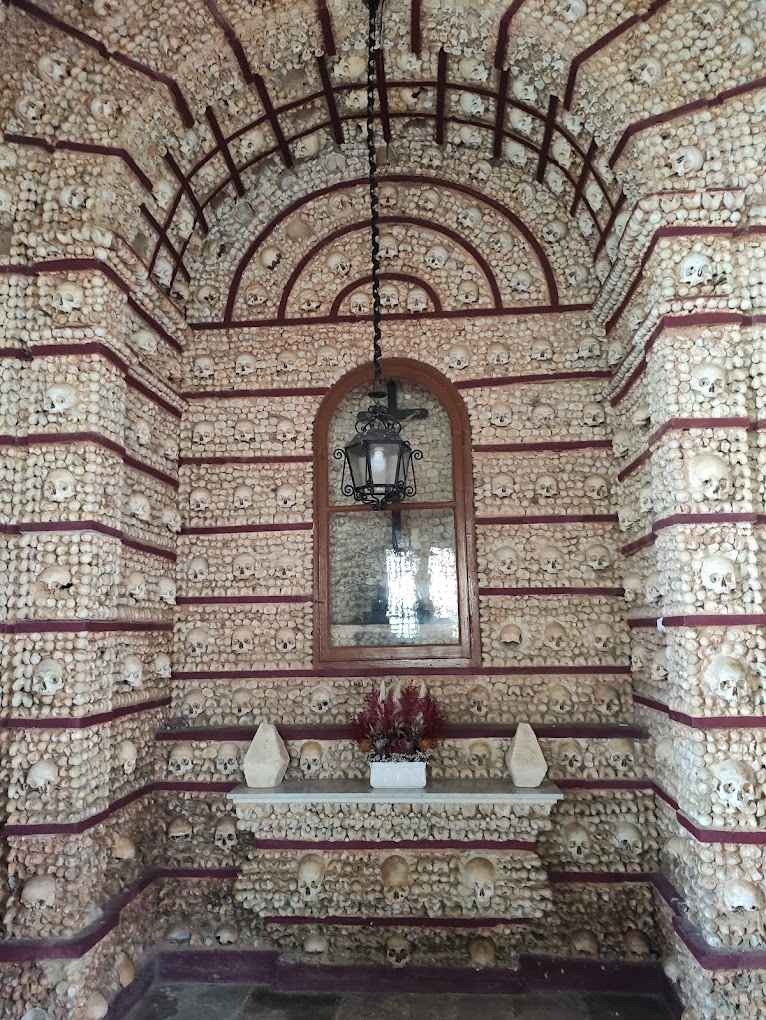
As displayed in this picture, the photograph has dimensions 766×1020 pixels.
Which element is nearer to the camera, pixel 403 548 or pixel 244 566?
pixel 244 566

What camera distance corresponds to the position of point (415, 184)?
5.86 metres

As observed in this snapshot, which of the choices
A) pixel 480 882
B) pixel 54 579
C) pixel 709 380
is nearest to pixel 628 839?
pixel 480 882

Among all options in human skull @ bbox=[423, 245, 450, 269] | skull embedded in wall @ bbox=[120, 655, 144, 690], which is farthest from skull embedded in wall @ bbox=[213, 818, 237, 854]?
human skull @ bbox=[423, 245, 450, 269]

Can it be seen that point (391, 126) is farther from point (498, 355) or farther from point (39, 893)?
point (39, 893)

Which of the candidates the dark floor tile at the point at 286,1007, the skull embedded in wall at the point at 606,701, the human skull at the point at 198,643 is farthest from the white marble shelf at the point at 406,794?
the dark floor tile at the point at 286,1007

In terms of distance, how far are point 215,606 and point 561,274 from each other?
3.95 m

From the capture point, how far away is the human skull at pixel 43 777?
4.03 meters

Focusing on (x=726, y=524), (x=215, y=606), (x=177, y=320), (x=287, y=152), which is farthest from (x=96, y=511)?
(x=726, y=524)

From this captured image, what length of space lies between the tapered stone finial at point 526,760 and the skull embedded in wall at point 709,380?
257 cm

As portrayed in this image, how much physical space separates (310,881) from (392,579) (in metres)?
2.29

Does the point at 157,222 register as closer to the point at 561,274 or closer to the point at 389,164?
the point at 389,164

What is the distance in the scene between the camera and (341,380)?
5738 mm

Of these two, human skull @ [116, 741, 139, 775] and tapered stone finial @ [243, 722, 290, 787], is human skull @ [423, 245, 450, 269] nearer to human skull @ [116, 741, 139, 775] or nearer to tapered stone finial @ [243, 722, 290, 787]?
tapered stone finial @ [243, 722, 290, 787]

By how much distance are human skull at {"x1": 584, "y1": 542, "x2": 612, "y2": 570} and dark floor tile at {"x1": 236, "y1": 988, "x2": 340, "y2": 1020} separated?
3516 mm
